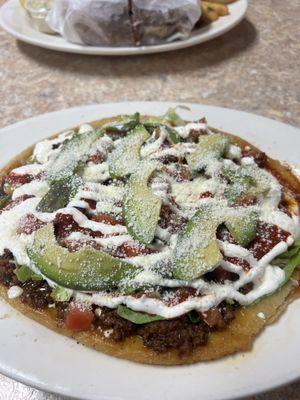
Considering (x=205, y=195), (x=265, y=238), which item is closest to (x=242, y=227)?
(x=265, y=238)

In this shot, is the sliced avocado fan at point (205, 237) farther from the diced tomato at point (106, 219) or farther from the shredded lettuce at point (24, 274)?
the shredded lettuce at point (24, 274)

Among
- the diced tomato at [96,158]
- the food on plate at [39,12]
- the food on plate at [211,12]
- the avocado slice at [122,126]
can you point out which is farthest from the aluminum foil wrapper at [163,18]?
the diced tomato at [96,158]

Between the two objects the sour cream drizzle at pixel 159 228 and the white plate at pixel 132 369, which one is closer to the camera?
the white plate at pixel 132 369

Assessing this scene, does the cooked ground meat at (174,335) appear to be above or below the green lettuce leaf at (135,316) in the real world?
below

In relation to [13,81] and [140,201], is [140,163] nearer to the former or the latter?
[140,201]

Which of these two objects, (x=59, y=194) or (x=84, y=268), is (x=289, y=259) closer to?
(x=84, y=268)

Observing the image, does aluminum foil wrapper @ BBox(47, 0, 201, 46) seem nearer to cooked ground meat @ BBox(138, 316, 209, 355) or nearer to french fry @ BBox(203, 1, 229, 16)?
french fry @ BBox(203, 1, 229, 16)

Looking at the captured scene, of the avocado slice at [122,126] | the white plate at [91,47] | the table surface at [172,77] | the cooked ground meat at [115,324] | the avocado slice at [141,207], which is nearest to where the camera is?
the cooked ground meat at [115,324]

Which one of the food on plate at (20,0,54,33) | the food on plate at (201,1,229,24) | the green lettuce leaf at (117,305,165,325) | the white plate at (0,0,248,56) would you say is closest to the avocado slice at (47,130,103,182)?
the green lettuce leaf at (117,305,165,325)
